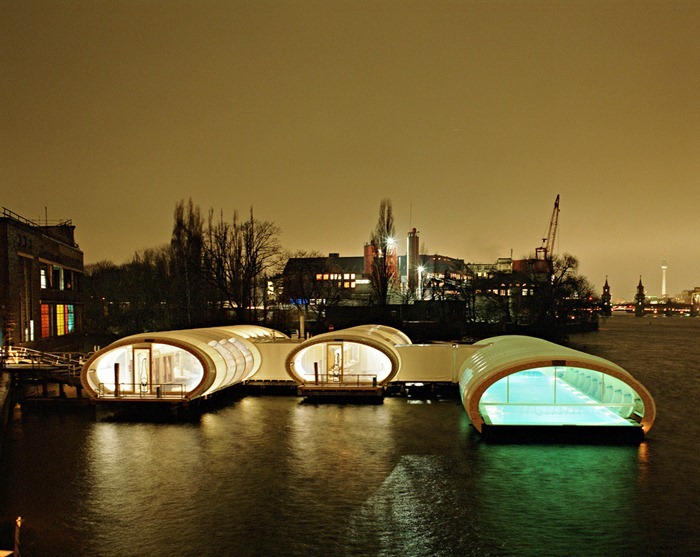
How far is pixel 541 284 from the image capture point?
6456 centimetres

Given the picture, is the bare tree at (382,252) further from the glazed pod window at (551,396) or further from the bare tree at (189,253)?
the glazed pod window at (551,396)

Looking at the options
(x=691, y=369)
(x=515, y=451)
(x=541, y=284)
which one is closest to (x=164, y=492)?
(x=515, y=451)

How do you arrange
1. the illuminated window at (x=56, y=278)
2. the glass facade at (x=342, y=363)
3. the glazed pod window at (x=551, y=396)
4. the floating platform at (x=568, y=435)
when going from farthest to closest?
the illuminated window at (x=56, y=278) < the glass facade at (x=342, y=363) < the glazed pod window at (x=551, y=396) < the floating platform at (x=568, y=435)

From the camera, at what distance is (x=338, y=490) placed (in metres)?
13.3

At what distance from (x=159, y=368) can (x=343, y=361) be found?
24.4 ft

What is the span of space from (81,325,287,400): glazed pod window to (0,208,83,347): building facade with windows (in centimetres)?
1228

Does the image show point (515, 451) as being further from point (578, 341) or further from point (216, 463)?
point (578, 341)

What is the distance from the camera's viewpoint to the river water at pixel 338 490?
10594mm

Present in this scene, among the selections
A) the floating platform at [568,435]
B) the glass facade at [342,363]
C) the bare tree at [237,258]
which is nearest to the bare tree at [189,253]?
the bare tree at [237,258]

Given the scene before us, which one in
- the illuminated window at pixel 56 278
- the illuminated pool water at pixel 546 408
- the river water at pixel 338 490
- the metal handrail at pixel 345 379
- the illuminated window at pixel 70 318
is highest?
the illuminated window at pixel 56 278

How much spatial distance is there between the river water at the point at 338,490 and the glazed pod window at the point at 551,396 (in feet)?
A: 3.24

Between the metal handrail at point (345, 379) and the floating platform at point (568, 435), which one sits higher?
the metal handrail at point (345, 379)

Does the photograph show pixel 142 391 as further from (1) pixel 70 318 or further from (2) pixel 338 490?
(1) pixel 70 318

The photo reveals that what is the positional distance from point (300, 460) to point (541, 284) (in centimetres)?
5353
